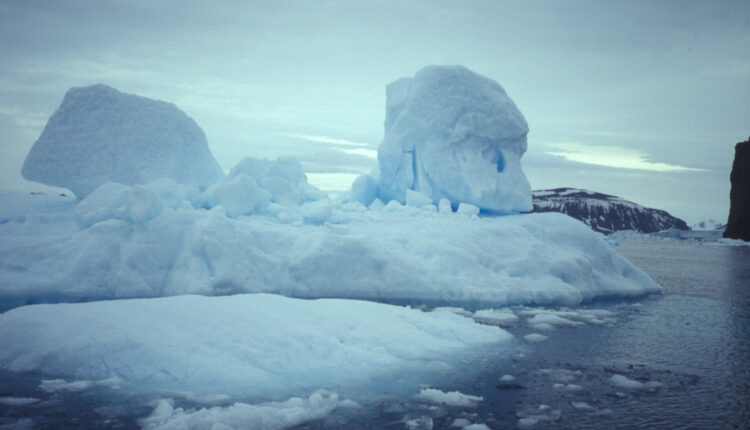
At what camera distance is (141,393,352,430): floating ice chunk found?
14.1 feet

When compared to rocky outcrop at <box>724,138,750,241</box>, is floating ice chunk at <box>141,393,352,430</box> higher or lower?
lower

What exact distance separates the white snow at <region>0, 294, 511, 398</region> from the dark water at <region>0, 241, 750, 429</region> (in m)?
0.41

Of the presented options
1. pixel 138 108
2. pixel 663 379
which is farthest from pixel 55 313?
pixel 138 108

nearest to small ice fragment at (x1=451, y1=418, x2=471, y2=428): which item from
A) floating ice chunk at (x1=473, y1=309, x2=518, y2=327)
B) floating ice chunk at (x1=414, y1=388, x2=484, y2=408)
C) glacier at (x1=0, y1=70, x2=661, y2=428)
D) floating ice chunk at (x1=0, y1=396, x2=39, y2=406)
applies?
floating ice chunk at (x1=414, y1=388, x2=484, y2=408)

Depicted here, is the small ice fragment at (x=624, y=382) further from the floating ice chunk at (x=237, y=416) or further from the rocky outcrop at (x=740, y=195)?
the rocky outcrop at (x=740, y=195)

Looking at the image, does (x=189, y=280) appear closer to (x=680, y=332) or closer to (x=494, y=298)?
(x=494, y=298)

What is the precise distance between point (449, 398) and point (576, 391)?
1.49 metres

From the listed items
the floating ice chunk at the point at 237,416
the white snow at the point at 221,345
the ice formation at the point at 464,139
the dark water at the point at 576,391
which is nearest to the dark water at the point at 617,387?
the dark water at the point at 576,391

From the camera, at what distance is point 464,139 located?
17.7m

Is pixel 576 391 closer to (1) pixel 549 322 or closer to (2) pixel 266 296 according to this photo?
(1) pixel 549 322

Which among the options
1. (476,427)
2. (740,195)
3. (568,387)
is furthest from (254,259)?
(740,195)

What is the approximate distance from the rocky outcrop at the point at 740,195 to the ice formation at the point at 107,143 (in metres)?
70.6

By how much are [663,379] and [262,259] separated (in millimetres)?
7720

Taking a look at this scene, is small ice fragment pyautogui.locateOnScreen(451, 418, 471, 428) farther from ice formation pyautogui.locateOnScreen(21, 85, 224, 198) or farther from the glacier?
ice formation pyautogui.locateOnScreen(21, 85, 224, 198)
